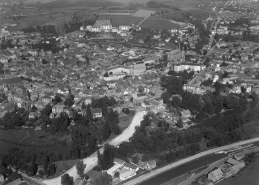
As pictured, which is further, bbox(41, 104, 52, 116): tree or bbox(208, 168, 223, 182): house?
bbox(41, 104, 52, 116): tree

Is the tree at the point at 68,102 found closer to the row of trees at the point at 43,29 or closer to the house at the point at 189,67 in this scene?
the house at the point at 189,67

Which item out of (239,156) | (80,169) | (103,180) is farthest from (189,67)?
(103,180)

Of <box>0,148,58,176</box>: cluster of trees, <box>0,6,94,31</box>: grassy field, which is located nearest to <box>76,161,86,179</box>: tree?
<box>0,148,58,176</box>: cluster of trees

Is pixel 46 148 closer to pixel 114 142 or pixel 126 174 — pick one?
pixel 114 142

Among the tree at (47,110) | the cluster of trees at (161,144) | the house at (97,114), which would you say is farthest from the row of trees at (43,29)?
the cluster of trees at (161,144)

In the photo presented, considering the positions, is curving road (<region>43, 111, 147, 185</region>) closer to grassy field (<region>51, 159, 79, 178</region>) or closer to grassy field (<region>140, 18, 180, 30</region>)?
grassy field (<region>51, 159, 79, 178</region>)

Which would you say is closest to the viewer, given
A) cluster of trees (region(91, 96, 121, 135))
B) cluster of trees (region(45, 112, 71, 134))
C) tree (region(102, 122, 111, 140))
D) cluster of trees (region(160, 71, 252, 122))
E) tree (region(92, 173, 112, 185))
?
tree (region(92, 173, 112, 185))
